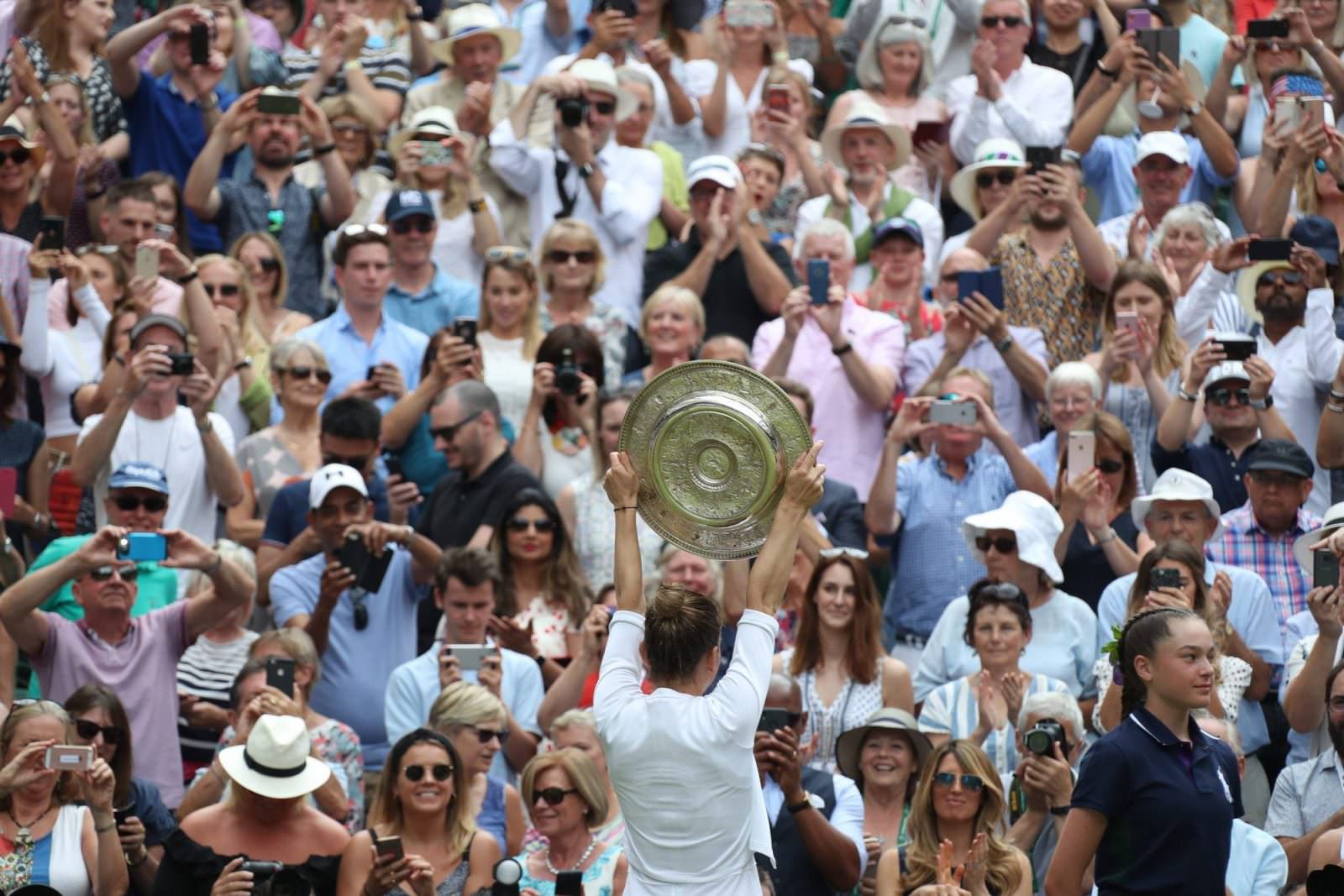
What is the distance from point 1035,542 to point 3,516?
178 inches

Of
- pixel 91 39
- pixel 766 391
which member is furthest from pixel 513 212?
pixel 766 391

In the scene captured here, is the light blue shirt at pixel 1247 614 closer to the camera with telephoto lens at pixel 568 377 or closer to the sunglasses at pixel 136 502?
the camera with telephoto lens at pixel 568 377

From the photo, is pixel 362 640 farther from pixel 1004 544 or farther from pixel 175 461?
pixel 1004 544

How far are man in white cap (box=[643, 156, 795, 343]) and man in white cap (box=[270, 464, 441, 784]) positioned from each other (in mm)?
2795

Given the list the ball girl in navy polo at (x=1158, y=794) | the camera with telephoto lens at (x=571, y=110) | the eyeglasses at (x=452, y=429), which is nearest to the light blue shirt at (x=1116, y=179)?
the camera with telephoto lens at (x=571, y=110)

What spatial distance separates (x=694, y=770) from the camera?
6.27 meters

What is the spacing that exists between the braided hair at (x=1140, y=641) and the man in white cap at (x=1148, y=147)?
20.1 ft

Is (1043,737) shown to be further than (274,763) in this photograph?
No

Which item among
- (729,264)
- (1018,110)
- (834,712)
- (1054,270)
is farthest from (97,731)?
(1018,110)

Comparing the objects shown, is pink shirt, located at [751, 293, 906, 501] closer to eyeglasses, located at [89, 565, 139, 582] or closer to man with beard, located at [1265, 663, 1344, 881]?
man with beard, located at [1265, 663, 1344, 881]

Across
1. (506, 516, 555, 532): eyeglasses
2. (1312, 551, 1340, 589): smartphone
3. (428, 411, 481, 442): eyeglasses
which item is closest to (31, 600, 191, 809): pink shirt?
(506, 516, 555, 532): eyeglasses

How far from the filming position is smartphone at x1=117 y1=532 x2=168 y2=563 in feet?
31.0

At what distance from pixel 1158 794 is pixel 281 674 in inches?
153

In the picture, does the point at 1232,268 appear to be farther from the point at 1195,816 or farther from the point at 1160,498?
the point at 1195,816
